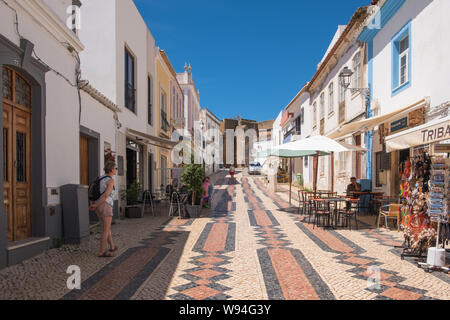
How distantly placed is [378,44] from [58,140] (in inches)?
384

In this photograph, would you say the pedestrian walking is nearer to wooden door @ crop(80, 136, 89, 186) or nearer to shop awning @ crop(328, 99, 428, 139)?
wooden door @ crop(80, 136, 89, 186)

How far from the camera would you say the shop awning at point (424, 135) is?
452 centimetres

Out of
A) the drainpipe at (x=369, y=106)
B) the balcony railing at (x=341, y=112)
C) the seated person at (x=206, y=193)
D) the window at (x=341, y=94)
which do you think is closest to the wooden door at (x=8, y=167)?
the seated person at (x=206, y=193)

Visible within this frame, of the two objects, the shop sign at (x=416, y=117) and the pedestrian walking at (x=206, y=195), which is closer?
the shop sign at (x=416, y=117)

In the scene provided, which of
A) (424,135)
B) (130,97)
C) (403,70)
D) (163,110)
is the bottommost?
(424,135)

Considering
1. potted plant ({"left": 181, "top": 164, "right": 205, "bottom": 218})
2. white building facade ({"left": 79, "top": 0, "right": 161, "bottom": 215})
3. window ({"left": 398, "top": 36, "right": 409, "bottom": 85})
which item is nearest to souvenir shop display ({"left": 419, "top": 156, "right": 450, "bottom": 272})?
window ({"left": 398, "top": 36, "right": 409, "bottom": 85})

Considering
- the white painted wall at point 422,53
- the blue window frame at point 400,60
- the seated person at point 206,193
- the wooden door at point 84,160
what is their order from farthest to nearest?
the seated person at point 206,193, the blue window frame at point 400,60, the wooden door at point 84,160, the white painted wall at point 422,53

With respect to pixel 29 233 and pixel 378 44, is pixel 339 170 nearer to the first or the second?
pixel 378 44

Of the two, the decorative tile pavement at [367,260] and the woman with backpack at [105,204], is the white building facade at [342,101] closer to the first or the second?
the decorative tile pavement at [367,260]

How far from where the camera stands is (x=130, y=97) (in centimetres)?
1284

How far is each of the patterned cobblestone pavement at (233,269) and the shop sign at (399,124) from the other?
2927 millimetres

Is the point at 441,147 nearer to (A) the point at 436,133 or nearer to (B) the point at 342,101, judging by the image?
(A) the point at 436,133

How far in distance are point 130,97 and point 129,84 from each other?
1.51ft

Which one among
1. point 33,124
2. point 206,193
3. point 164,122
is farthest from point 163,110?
point 33,124
